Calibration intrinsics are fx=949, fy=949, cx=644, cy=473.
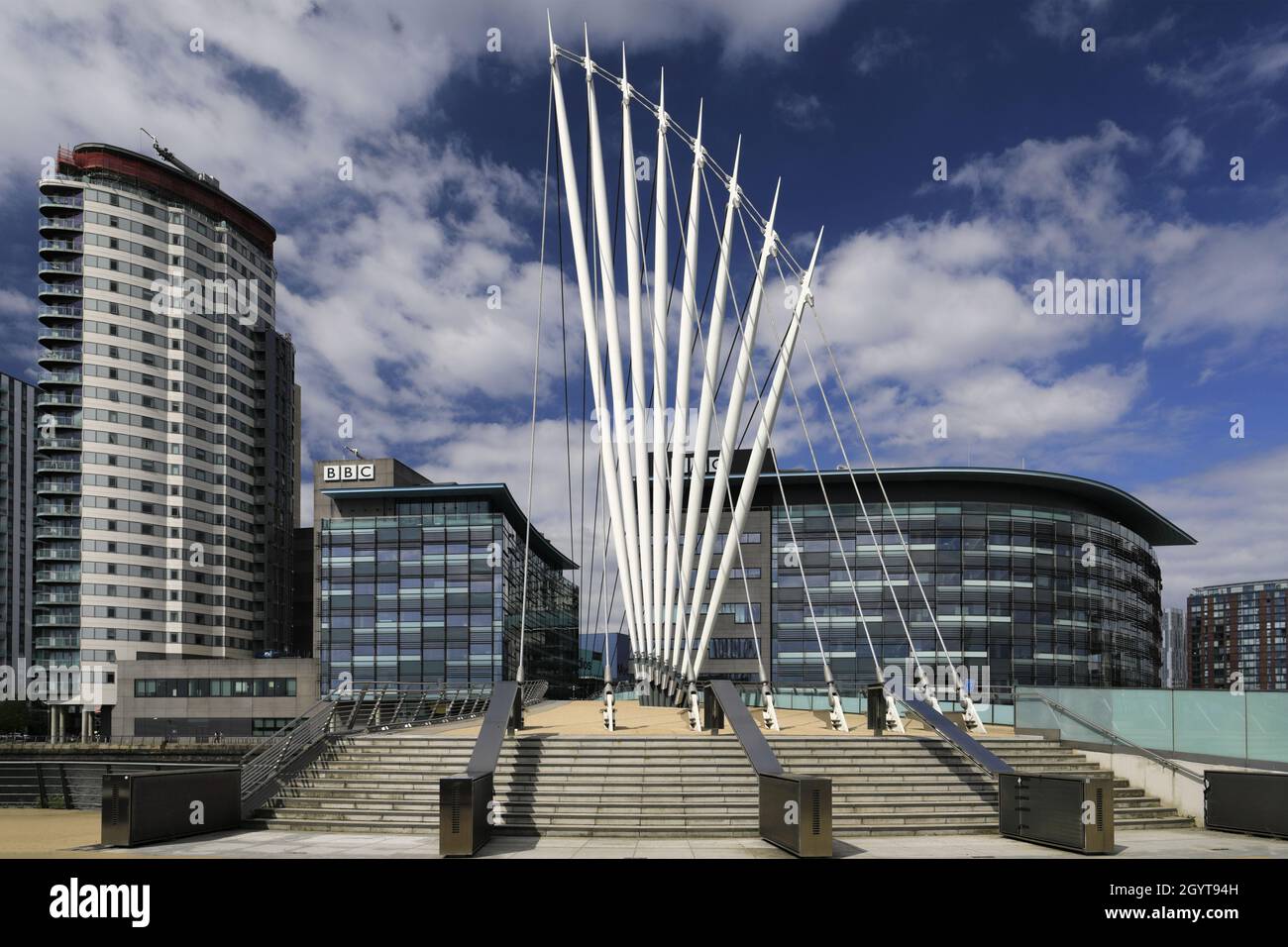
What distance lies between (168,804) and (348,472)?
80.6m

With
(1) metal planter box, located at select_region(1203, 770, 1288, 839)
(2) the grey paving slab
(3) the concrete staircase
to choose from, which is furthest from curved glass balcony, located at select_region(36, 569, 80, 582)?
(1) metal planter box, located at select_region(1203, 770, 1288, 839)

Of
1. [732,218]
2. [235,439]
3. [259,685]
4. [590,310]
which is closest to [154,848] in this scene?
[590,310]

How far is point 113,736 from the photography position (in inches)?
3492

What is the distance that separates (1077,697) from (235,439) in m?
109

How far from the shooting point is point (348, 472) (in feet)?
311

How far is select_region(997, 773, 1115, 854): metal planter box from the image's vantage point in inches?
627

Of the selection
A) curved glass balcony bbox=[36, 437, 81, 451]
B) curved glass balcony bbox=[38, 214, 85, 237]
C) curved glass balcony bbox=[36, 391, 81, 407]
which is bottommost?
curved glass balcony bbox=[36, 437, 81, 451]

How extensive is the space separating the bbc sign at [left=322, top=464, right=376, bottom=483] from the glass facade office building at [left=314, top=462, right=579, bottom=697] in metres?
6.06

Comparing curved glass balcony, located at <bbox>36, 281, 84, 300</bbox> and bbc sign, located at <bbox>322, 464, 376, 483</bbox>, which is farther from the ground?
curved glass balcony, located at <bbox>36, 281, 84, 300</bbox>

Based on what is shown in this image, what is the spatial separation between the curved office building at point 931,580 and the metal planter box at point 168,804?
233 ft

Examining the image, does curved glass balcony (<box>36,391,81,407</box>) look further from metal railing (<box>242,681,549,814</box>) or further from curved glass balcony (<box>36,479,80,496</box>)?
metal railing (<box>242,681,549,814</box>)

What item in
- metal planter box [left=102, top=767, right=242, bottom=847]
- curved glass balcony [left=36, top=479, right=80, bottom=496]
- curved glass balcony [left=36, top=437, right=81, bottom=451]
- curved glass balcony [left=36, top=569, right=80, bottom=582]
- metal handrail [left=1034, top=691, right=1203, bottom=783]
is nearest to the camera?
metal planter box [left=102, top=767, right=242, bottom=847]

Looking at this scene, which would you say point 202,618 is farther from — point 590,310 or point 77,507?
point 590,310

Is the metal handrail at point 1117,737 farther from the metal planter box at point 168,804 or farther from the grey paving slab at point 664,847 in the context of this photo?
the metal planter box at point 168,804
